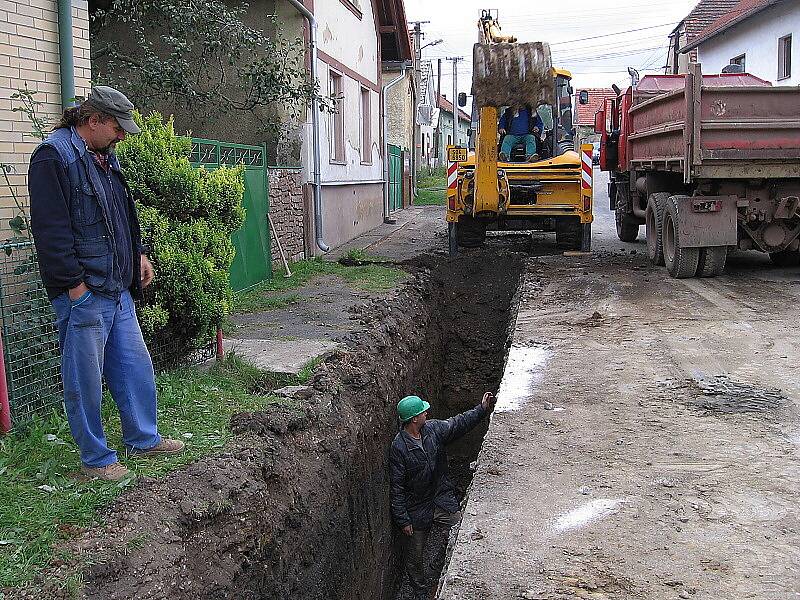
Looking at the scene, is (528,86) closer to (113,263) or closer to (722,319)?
(722,319)

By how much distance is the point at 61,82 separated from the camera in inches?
257

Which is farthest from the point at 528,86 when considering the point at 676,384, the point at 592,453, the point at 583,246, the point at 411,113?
the point at 411,113

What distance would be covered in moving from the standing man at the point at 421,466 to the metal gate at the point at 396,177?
1731 centimetres

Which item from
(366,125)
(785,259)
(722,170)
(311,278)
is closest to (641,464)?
(722,170)

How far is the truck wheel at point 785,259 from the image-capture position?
471 inches

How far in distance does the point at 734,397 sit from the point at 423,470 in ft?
8.85

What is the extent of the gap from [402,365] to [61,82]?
15.4ft

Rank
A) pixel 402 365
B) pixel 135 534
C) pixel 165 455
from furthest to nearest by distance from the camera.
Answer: pixel 402 365, pixel 165 455, pixel 135 534

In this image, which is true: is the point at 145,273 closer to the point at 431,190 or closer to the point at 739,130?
the point at 739,130

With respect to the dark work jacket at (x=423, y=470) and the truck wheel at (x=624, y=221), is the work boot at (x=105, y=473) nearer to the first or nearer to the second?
the dark work jacket at (x=423, y=470)

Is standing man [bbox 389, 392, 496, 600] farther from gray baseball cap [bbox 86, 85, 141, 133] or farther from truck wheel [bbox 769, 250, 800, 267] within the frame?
truck wheel [bbox 769, 250, 800, 267]

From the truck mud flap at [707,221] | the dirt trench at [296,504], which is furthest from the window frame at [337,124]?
the truck mud flap at [707,221]

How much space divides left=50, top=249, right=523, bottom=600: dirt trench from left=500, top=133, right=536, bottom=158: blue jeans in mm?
3979

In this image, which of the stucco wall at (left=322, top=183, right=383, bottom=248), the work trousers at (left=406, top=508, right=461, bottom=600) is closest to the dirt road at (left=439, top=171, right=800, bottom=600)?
the work trousers at (left=406, top=508, right=461, bottom=600)
